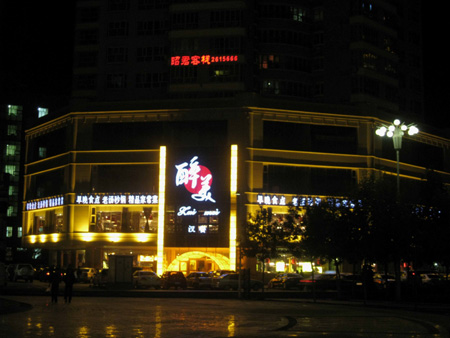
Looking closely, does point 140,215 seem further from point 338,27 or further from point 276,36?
point 338,27

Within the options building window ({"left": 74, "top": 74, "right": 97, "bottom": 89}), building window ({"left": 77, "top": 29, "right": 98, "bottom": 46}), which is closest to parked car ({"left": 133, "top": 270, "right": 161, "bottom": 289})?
building window ({"left": 74, "top": 74, "right": 97, "bottom": 89})

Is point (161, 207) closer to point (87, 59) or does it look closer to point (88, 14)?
point (87, 59)

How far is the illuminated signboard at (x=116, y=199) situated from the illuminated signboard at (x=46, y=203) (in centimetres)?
280

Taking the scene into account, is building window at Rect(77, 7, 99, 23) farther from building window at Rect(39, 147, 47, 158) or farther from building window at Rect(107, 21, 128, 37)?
building window at Rect(39, 147, 47, 158)

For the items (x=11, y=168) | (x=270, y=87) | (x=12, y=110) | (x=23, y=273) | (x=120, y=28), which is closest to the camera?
(x=23, y=273)

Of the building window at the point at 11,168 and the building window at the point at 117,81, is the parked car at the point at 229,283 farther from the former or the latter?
the building window at the point at 11,168

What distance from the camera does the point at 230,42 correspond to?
260 ft

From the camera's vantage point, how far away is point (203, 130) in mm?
72562

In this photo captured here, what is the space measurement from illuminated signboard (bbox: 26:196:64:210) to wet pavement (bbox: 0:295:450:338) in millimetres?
44865

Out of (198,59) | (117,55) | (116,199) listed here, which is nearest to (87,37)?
(117,55)

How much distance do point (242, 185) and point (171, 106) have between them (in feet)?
37.0

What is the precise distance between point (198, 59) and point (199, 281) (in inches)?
1237

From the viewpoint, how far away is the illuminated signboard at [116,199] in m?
72.1

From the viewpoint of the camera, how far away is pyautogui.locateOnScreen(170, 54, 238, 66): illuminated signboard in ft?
261
